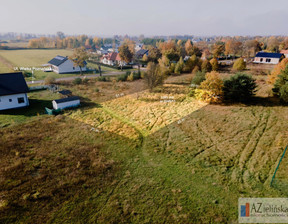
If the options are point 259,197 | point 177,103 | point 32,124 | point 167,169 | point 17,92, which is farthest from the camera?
point 177,103

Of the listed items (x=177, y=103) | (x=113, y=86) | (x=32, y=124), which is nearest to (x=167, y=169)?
(x=177, y=103)

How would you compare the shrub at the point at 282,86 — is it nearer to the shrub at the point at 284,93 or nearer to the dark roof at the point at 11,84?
the shrub at the point at 284,93

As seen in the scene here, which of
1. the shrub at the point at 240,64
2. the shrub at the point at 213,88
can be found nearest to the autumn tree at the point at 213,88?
the shrub at the point at 213,88

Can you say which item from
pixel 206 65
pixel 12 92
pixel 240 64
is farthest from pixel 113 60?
pixel 12 92

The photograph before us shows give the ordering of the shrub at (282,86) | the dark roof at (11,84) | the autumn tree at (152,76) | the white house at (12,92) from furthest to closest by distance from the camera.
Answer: the autumn tree at (152,76) → the dark roof at (11,84) → the white house at (12,92) → the shrub at (282,86)

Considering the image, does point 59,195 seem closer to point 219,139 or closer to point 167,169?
point 167,169

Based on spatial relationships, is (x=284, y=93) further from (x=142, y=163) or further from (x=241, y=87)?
(x=142, y=163)

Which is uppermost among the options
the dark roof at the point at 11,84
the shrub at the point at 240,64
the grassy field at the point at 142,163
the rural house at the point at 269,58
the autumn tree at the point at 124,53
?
the autumn tree at the point at 124,53
